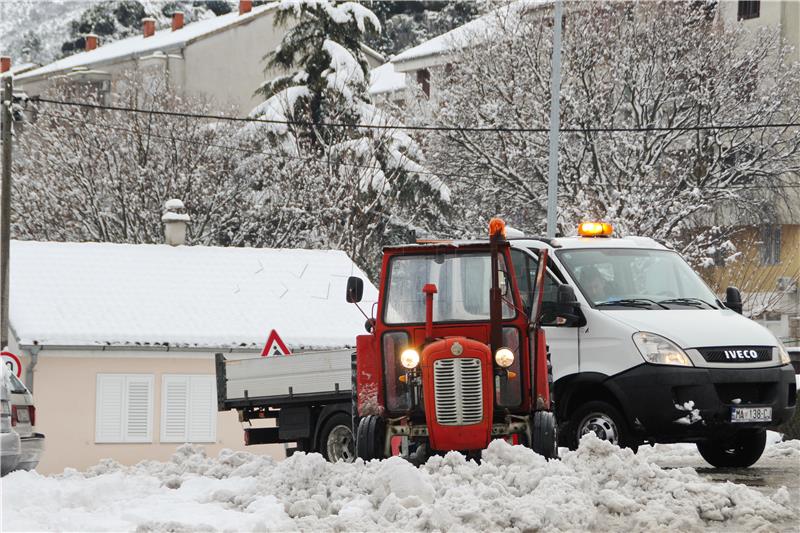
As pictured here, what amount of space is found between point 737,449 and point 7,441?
7.20m

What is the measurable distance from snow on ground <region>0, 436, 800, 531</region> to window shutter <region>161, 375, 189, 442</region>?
1742cm

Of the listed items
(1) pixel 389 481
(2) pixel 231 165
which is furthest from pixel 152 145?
(1) pixel 389 481

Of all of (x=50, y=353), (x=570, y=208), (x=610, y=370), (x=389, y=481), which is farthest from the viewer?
(x=570, y=208)

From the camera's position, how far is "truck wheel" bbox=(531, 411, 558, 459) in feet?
39.2

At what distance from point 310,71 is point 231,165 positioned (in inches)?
158

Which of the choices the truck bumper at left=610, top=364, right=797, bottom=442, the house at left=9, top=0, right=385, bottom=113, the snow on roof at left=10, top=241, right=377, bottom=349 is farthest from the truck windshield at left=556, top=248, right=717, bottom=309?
the house at left=9, top=0, right=385, bottom=113

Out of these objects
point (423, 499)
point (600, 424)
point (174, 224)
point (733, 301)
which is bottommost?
point (423, 499)

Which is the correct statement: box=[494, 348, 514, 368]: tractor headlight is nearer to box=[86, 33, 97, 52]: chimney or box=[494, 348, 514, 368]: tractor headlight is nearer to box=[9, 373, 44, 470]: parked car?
box=[9, 373, 44, 470]: parked car

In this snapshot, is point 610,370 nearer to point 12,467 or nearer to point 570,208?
point 12,467

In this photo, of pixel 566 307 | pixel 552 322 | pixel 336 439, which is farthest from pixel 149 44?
pixel 566 307

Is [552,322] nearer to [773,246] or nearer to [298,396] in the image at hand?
[298,396]

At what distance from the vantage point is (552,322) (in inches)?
540

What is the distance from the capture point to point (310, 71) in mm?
41938

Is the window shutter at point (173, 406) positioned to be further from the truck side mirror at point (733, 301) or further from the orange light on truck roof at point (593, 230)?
the truck side mirror at point (733, 301)
